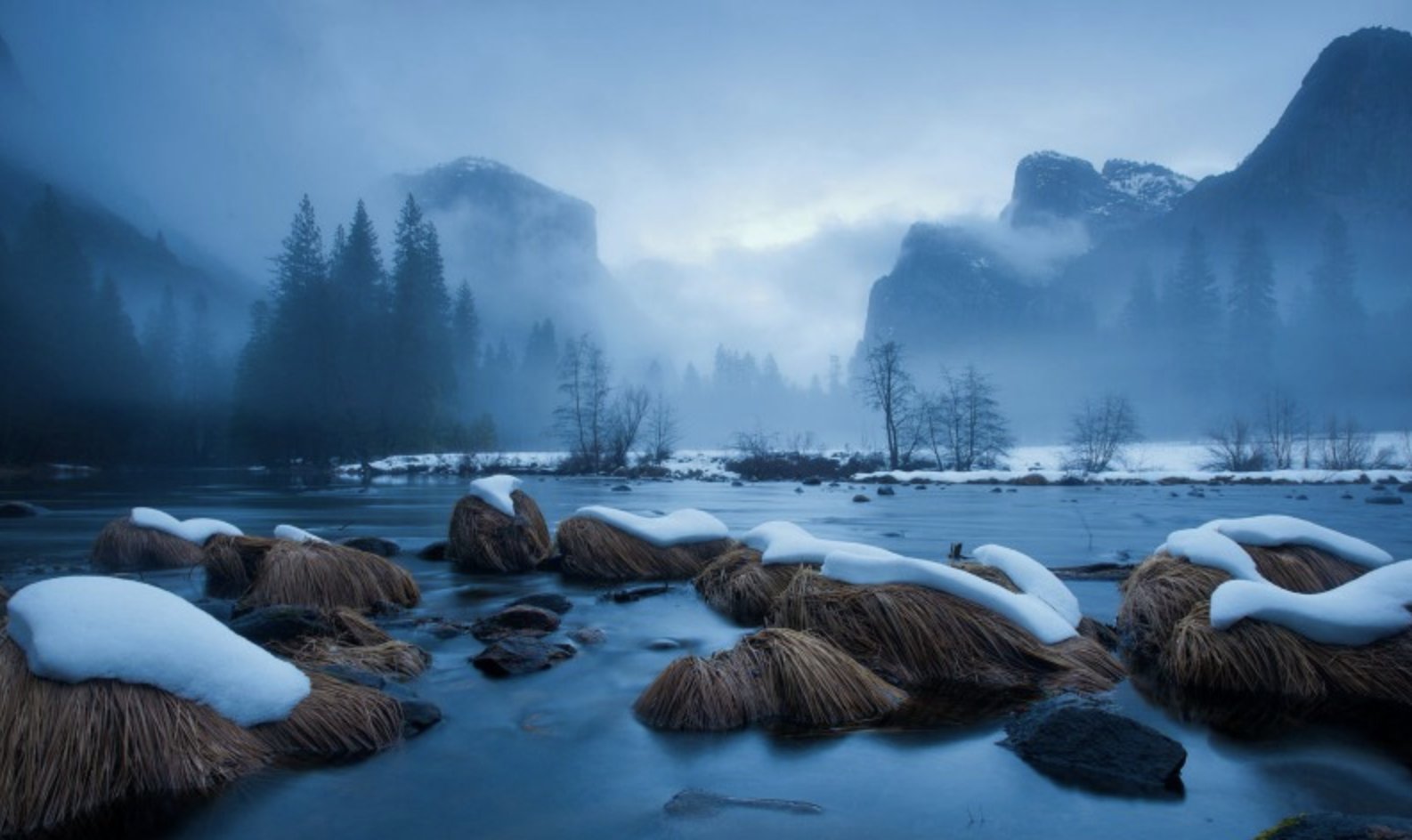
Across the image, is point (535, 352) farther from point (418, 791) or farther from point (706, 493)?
point (418, 791)

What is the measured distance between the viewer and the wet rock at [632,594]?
986 centimetres

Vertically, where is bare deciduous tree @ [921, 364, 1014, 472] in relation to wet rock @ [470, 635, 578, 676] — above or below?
above

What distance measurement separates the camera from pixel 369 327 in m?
69.6

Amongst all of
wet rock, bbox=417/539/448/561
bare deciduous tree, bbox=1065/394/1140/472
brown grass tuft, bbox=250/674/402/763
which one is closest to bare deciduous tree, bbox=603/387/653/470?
bare deciduous tree, bbox=1065/394/1140/472

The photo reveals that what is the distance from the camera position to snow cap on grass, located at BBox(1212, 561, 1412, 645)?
5.73m

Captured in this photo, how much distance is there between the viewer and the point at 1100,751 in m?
4.42

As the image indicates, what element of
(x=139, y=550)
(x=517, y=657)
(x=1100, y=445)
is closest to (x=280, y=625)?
(x=517, y=657)

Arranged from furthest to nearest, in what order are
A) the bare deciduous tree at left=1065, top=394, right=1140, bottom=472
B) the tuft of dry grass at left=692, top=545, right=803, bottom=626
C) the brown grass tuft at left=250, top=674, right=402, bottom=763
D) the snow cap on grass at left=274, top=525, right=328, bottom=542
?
the bare deciduous tree at left=1065, top=394, right=1140, bottom=472
the snow cap on grass at left=274, top=525, right=328, bottom=542
the tuft of dry grass at left=692, top=545, right=803, bottom=626
the brown grass tuft at left=250, top=674, right=402, bottom=763

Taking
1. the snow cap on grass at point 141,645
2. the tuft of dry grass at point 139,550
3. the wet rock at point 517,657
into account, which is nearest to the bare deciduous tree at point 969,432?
the tuft of dry grass at point 139,550

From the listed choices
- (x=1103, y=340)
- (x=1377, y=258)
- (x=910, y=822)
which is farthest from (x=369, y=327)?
(x=1377, y=258)

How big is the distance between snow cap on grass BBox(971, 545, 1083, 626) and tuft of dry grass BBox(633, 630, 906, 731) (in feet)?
8.32

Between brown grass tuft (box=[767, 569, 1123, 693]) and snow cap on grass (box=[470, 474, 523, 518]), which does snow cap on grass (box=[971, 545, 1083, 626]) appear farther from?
snow cap on grass (box=[470, 474, 523, 518])

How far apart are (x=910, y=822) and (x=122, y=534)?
1319 cm

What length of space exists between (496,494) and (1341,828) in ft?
38.3
